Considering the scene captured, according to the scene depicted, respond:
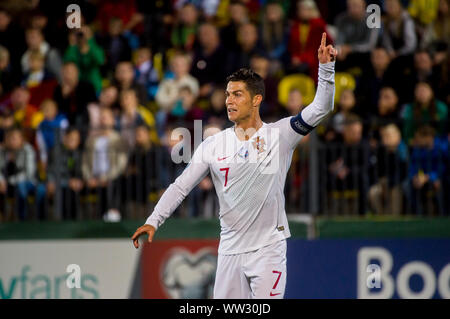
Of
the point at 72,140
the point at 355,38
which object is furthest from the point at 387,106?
the point at 72,140

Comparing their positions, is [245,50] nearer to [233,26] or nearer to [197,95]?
[233,26]

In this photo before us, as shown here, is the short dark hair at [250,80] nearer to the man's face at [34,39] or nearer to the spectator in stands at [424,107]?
the spectator in stands at [424,107]

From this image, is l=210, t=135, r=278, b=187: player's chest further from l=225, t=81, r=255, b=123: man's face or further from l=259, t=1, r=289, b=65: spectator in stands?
l=259, t=1, r=289, b=65: spectator in stands

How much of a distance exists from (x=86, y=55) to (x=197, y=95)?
2.12m

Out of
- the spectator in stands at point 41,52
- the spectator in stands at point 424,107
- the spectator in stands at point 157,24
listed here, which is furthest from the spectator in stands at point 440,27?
the spectator in stands at point 41,52

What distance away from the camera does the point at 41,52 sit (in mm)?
16188

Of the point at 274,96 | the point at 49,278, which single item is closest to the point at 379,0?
the point at 274,96

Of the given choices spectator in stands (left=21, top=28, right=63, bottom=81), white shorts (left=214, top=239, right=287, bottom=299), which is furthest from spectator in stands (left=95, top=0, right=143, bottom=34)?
white shorts (left=214, top=239, right=287, bottom=299)

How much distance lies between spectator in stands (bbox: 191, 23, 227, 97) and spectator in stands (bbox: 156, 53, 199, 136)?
0.36 feet

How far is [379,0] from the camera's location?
1542cm

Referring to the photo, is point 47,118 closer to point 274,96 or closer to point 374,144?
point 274,96

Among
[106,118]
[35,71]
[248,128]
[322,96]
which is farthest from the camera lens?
[35,71]

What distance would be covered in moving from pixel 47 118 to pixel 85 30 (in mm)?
1997

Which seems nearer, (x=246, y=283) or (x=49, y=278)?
(x=246, y=283)
